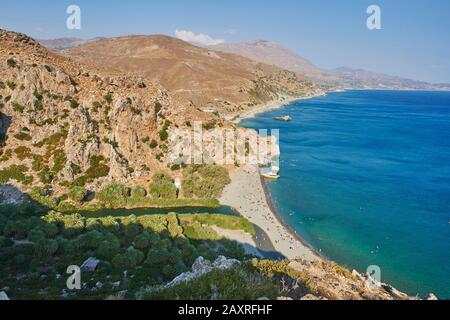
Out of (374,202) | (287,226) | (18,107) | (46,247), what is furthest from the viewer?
(374,202)

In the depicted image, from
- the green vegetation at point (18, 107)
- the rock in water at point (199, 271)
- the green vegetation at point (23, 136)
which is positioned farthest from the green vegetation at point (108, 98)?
the rock in water at point (199, 271)

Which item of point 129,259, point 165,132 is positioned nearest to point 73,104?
point 165,132

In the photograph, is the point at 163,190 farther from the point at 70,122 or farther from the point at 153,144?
the point at 70,122

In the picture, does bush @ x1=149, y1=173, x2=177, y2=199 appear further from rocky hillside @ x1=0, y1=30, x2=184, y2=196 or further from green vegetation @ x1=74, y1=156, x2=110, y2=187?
green vegetation @ x1=74, y1=156, x2=110, y2=187

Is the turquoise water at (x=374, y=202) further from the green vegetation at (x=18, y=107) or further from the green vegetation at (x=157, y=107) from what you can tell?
the green vegetation at (x=18, y=107)

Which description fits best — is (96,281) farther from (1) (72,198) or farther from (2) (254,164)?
(2) (254,164)

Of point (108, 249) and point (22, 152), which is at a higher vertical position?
point (22, 152)
